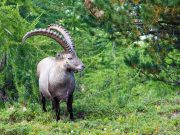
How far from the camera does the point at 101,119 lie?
1038 centimetres

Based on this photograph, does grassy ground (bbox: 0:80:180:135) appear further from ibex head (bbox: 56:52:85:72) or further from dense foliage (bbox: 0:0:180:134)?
ibex head (bbox: 56:52:85:72)

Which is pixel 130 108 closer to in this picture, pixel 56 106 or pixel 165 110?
pixel 165 110

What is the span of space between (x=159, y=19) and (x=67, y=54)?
1.89m

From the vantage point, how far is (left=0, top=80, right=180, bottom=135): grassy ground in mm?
9398

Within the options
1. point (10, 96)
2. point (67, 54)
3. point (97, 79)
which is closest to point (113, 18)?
point (67, 54)

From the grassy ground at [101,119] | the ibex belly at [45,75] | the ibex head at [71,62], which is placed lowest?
the grassy ground at [101,119]

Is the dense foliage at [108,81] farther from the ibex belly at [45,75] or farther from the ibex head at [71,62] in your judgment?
the ibex head at [71,62]

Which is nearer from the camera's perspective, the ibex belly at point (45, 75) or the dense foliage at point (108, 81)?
the dense foliage at point (108, 81)

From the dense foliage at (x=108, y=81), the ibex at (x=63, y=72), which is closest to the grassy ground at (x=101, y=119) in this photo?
the dense foliage at (x=108, y=81)

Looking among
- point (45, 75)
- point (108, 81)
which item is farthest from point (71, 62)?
point (108, 81)

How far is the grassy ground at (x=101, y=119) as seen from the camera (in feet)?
30.8

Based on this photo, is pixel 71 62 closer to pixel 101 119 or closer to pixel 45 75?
pixel 45 75

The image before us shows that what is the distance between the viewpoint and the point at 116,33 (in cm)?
1133

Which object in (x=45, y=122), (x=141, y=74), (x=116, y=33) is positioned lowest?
(x=45, y=122)
